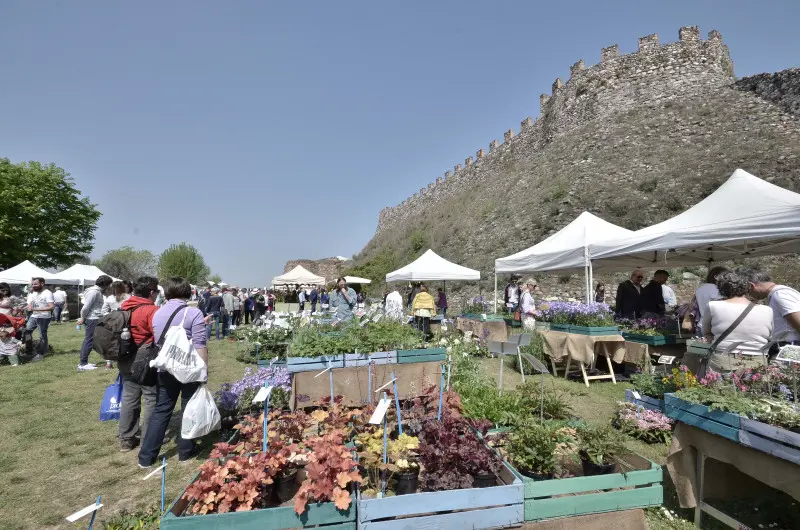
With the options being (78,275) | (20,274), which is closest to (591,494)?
(20,274)

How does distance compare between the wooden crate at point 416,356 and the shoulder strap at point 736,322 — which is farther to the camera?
the wooden crate at point 416,356

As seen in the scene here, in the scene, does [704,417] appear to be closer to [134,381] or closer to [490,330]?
[134,381]

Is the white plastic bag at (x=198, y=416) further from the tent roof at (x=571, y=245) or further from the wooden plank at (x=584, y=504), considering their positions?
the tent roof at (x=571, y=245)

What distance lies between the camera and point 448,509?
213 cm

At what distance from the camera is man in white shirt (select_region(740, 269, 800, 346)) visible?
3516 millimetres

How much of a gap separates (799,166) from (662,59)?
11.1m

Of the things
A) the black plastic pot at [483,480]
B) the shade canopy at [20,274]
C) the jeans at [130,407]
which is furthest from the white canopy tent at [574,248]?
the shade canopy at [20,274]

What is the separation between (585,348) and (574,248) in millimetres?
2320

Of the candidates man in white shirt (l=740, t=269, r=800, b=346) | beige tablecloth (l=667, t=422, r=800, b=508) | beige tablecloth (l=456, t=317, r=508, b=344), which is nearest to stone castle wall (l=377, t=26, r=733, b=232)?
beige tablecloth (l=456, t=317, r=508, b=344)

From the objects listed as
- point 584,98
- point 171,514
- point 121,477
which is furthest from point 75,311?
point 584,98

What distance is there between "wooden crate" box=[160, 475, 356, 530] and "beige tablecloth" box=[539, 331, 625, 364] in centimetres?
555

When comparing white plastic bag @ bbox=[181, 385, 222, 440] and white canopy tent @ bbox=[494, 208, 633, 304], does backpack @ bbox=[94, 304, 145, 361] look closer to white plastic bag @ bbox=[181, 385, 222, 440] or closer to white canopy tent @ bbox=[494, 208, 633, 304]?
white plastic bag @ bbox=[181, 385, 222, 440]

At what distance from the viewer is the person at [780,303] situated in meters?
3.52

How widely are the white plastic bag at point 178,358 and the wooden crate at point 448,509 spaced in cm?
226
